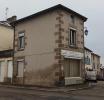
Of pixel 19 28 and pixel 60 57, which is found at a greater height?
pixel 19 28

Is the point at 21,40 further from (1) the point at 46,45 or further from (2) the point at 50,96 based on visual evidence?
(2) the point at 50,96

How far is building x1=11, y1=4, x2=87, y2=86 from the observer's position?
19906 mm

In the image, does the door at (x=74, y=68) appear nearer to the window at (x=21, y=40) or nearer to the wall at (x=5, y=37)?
the window at (x=21, y=40)

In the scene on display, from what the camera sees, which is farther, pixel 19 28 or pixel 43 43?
pixel 19 28

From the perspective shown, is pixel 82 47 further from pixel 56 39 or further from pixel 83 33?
pixel 56 39

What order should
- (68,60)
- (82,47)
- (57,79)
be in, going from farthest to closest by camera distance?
1. (82,47)
2. (68,60)
3. (57,79)

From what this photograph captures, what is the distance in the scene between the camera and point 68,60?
20.8 meters

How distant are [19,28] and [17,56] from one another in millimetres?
2688

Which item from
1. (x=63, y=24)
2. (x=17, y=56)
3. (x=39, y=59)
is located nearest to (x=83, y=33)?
(x=63, y=24)

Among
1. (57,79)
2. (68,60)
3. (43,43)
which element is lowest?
(57,79)

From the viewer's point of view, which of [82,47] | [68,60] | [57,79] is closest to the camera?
[57,79]

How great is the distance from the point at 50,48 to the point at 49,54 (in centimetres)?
50

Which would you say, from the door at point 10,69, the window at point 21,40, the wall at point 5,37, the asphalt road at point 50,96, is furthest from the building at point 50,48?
the wall at point 5,37

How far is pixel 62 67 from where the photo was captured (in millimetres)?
19672
